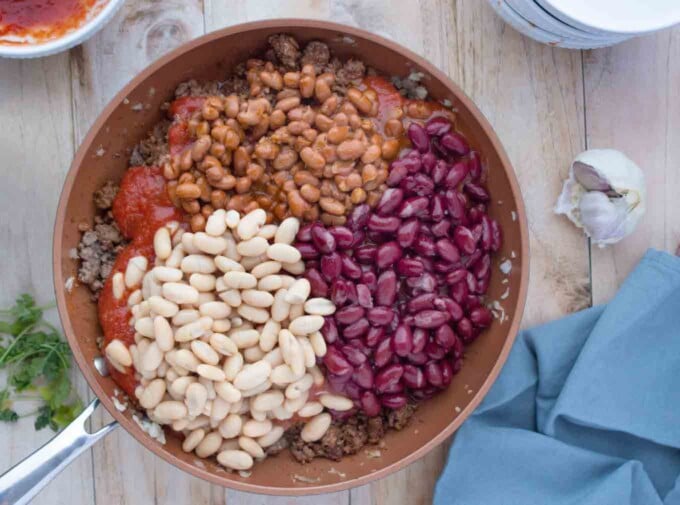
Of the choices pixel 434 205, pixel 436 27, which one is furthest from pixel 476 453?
pixel 436 27

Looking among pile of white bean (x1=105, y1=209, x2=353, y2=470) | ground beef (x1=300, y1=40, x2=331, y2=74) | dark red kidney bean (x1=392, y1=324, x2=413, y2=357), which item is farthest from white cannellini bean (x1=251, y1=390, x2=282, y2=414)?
ground beef (x1=300, y1=40, x2=331, y2=74)

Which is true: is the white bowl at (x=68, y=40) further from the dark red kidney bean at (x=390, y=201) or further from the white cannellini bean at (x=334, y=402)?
the white cannellini bean at (x=334, y=402)

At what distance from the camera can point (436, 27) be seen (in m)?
1.59

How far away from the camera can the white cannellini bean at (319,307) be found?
4.45ft

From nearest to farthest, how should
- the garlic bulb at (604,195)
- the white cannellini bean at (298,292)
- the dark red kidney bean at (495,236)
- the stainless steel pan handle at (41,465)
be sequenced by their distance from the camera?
the stainless steel pan handle at (41,465), the white cannellini bean at (298,292), the dark red kidney bean at (495,236), the garlic bulb at (604,195)

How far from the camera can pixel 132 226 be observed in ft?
4.67

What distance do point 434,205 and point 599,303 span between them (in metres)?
0.46

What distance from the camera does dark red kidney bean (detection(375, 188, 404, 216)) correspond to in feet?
4.54

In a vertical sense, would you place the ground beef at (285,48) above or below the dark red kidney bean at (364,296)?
above

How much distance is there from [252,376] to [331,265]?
8.7 inches

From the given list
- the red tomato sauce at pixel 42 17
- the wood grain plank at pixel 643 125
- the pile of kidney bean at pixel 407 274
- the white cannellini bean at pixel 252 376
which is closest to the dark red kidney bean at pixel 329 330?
the pile of kidney bean at pixel 407 274

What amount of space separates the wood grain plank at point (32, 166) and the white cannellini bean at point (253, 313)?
1.33 ft

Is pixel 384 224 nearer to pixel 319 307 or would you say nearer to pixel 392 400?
pixel 319 307

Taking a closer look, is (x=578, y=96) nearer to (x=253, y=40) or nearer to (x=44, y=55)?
(x=253, y=40)
